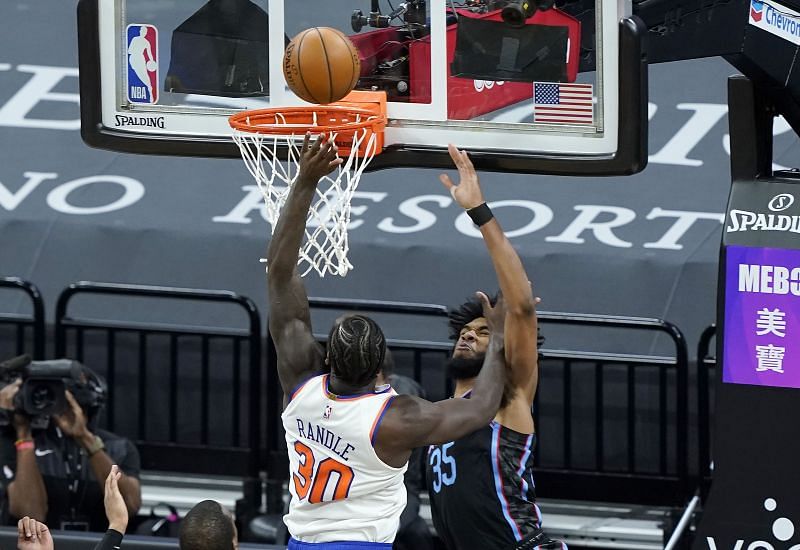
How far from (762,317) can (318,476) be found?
87.1 inches

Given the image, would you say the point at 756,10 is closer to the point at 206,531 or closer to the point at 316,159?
the point at 316,159

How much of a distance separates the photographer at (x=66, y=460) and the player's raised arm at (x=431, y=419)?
129 inches

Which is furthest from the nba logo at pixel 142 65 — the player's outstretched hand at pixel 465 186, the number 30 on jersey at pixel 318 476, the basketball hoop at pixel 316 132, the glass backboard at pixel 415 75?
the number 30 on jersey at pixel 318 476

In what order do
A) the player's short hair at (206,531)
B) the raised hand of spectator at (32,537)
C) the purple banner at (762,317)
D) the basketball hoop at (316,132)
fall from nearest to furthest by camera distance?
the player's short hair at (206,531)
the raised hand of spectator at (32,537)
the basketball hoop at (316,132)
the purple banner at (762,317)

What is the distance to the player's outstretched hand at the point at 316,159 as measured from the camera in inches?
227

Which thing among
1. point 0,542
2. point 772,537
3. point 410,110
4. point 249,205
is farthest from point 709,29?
point 249,205

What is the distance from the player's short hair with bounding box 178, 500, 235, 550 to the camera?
5.57 metres

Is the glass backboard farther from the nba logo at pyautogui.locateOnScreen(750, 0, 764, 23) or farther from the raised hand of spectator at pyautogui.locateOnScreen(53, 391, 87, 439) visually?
the raised hand of spectator at pyautogui.locateOnScreen(53, 391, 87, 439)

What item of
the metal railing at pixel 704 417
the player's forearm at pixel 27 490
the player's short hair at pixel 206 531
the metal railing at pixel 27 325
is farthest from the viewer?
the metal railing at pixel 27 325

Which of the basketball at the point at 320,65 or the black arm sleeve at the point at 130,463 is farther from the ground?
the basketball at the point at 320,65

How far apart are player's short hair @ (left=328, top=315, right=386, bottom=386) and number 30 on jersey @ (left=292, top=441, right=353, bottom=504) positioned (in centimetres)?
33

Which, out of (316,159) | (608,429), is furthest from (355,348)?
(608,429)

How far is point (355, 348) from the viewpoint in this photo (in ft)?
18.4

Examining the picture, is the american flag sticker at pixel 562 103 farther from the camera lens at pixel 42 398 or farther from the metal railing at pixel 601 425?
the camera lens at pixel 42 398
